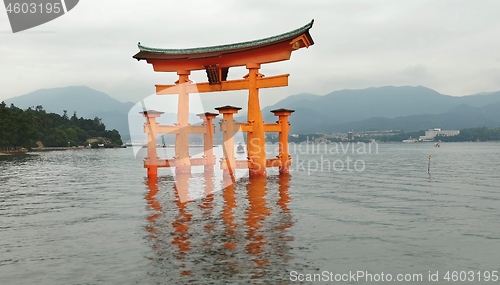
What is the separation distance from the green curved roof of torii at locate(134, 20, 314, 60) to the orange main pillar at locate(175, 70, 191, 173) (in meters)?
1.48

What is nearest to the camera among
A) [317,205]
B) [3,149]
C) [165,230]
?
[165,230]

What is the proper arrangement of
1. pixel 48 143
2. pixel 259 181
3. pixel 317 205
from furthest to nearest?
pixel 48 143 → pixel 259 181 → pixel 317 205

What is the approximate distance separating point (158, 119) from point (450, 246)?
21.0m

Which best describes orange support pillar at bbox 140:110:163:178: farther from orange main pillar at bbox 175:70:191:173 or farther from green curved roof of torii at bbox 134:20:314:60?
green curved roof of torii at bbox 134:20:314:60

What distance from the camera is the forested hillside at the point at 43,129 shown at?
86625 mm

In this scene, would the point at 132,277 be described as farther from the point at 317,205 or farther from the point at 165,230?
the point at 317,205

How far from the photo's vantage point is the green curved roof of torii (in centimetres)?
2509

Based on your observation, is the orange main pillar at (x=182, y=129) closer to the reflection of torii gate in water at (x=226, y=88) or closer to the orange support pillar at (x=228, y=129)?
the reflection of torii gate in water at (x=226, y=88)

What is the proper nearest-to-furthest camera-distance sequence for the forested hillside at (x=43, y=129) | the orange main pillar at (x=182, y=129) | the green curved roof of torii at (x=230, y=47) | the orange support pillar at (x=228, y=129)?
1. the green curved roof of torii at (x=230, y=47)
2. the orange support pillar at (x=228, y=129)
3. the orange main pillar at (x=182, y=129)
4. the forested hillside at (x=43, y=129)

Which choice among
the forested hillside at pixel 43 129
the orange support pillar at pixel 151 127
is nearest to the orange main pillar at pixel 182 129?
the orange support pillar at pixel 151 127

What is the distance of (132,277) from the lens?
8945 millimetres

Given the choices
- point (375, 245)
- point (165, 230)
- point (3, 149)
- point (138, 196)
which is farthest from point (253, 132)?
point (3, 149)

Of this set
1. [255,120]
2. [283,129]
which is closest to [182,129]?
[255,120]

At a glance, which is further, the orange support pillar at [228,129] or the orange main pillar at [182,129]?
the orange main pillar at [182,129]
